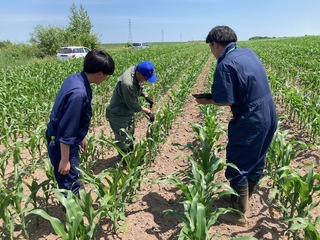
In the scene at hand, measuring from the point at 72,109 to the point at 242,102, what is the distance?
1.51 m

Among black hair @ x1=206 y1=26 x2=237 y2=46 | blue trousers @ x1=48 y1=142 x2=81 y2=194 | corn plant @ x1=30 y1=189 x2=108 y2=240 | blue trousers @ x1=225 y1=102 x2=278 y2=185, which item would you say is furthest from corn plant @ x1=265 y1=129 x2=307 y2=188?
blue trousers @ x1=48 y1=142 x2=81 y2=194

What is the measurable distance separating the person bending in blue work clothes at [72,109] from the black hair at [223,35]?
3.31 feet

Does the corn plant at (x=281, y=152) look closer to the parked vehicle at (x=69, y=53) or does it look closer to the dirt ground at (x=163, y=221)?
the dirt ground at (x=163, y=221)

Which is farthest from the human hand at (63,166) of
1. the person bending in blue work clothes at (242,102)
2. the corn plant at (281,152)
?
the corn plant at (281,152)

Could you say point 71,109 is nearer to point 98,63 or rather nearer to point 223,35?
point 98,63

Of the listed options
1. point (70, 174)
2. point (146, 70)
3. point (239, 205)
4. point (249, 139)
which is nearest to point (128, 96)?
point (146, 70)

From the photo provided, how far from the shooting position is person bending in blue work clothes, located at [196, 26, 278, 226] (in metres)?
2.65

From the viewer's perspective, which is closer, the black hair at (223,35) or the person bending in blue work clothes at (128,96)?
the black hair at (223,35)

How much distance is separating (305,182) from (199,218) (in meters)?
1.09

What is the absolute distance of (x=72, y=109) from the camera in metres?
2.33

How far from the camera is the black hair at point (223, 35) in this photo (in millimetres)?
2771

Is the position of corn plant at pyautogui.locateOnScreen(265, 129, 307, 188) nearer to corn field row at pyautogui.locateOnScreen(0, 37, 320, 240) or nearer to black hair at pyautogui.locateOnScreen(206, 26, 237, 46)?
corn field row at pyautogui.locateOnScreen(0, 37, 320, 240)

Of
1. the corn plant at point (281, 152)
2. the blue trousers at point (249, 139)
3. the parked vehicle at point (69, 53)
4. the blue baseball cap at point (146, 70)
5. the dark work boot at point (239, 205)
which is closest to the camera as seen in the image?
the blue trousers at point (249, 139)

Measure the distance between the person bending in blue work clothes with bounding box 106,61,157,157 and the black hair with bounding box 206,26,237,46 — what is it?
108cm
